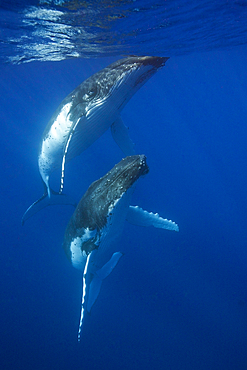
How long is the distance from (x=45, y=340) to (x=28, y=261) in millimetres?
5345

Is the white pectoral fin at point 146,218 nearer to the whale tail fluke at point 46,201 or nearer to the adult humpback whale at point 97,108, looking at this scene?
the adult humpback whale at point 97,108

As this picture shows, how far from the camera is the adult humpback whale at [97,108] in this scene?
5.14m

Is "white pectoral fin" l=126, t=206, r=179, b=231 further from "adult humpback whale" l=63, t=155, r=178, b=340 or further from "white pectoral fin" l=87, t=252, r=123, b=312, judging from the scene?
"white pectoral fin" l=87, t=252, r=123, b=312

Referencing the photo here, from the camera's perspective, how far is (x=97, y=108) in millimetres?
5477

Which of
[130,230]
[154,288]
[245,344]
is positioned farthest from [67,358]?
[245,344]

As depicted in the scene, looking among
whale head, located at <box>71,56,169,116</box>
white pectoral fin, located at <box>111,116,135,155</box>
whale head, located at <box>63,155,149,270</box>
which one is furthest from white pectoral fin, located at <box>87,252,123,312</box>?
whale head, located at <box>71,56,169,116</box>

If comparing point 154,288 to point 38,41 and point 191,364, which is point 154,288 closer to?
point 191,364

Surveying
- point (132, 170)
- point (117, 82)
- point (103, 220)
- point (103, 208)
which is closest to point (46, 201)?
point (103, 220)

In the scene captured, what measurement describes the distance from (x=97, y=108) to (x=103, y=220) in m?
2.77

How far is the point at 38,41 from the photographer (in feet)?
37.3

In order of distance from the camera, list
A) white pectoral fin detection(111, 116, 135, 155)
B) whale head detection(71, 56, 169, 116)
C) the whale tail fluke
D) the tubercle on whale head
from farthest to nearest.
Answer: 1. the whale tail fluke
2. white pectoral fin detection(111, 116, 135, 155)
3. whale head detection(71, 56, 169, 116)
4. the tubercle on whale head

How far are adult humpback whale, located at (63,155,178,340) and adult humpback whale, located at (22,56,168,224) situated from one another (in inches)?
36.1

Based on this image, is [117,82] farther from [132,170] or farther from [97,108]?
[132,170]

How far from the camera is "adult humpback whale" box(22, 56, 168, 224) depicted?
16.9 ft
